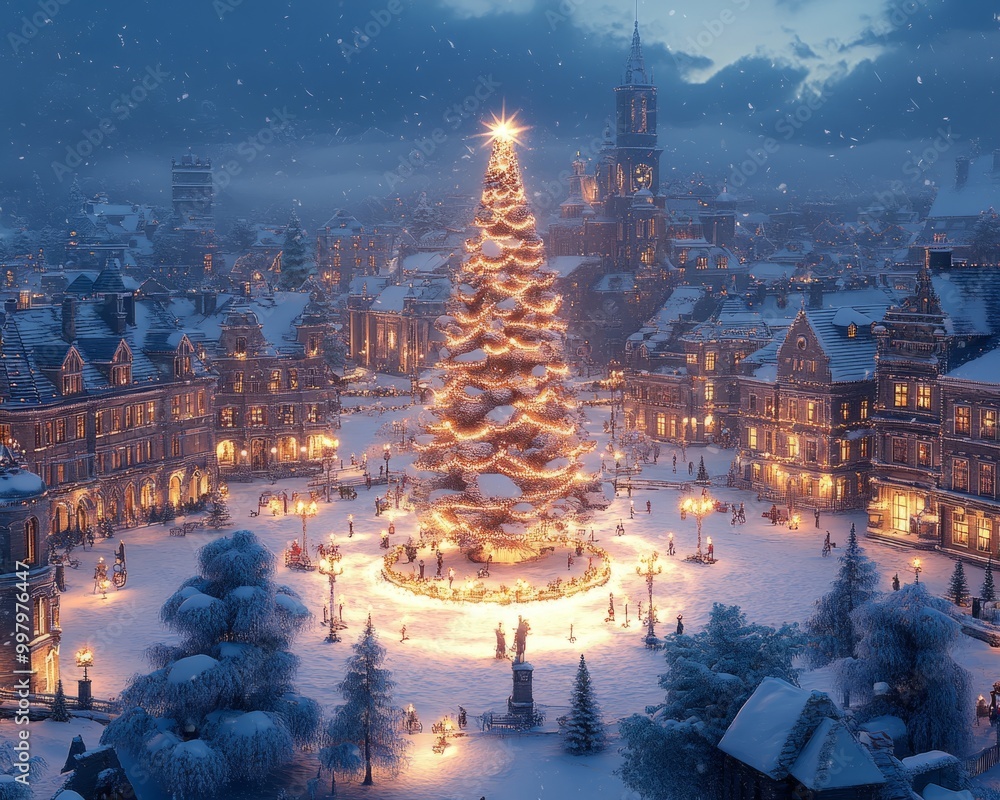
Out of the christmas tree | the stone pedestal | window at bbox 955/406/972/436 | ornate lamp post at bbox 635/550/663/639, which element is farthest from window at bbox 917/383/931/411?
the stone pedestal

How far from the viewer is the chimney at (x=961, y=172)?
148500mm

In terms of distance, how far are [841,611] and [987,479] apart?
19719 mm

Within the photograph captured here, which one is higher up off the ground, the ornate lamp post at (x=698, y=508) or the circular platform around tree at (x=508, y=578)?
the ornate lamp post at (x=698, y=508)

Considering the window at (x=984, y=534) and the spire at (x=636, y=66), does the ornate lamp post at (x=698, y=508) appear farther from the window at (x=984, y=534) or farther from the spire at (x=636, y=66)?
the spire at (x=636, y=66)

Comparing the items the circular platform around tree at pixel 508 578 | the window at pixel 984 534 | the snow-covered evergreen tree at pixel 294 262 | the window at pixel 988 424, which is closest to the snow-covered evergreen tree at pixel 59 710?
the circular platform around tree at pixel 508 578

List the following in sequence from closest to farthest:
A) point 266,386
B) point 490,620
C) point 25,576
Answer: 1. point 25,576
2. point 490,620
3. point 266,386

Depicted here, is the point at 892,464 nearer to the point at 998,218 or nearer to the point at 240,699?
the point at 240,699

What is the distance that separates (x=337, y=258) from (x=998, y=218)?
99561 millimetres

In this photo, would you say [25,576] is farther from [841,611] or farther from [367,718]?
[841,611]

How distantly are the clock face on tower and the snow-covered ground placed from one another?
302 feet

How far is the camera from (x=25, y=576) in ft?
116

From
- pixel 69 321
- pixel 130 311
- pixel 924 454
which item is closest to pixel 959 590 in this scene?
pixel 924 454

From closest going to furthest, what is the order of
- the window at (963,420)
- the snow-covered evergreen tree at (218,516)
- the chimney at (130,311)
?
the window at (963,420)
the snow-covered evergreen tree at (218,516)
the chimney at (130,311)

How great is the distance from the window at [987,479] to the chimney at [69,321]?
46214mm
